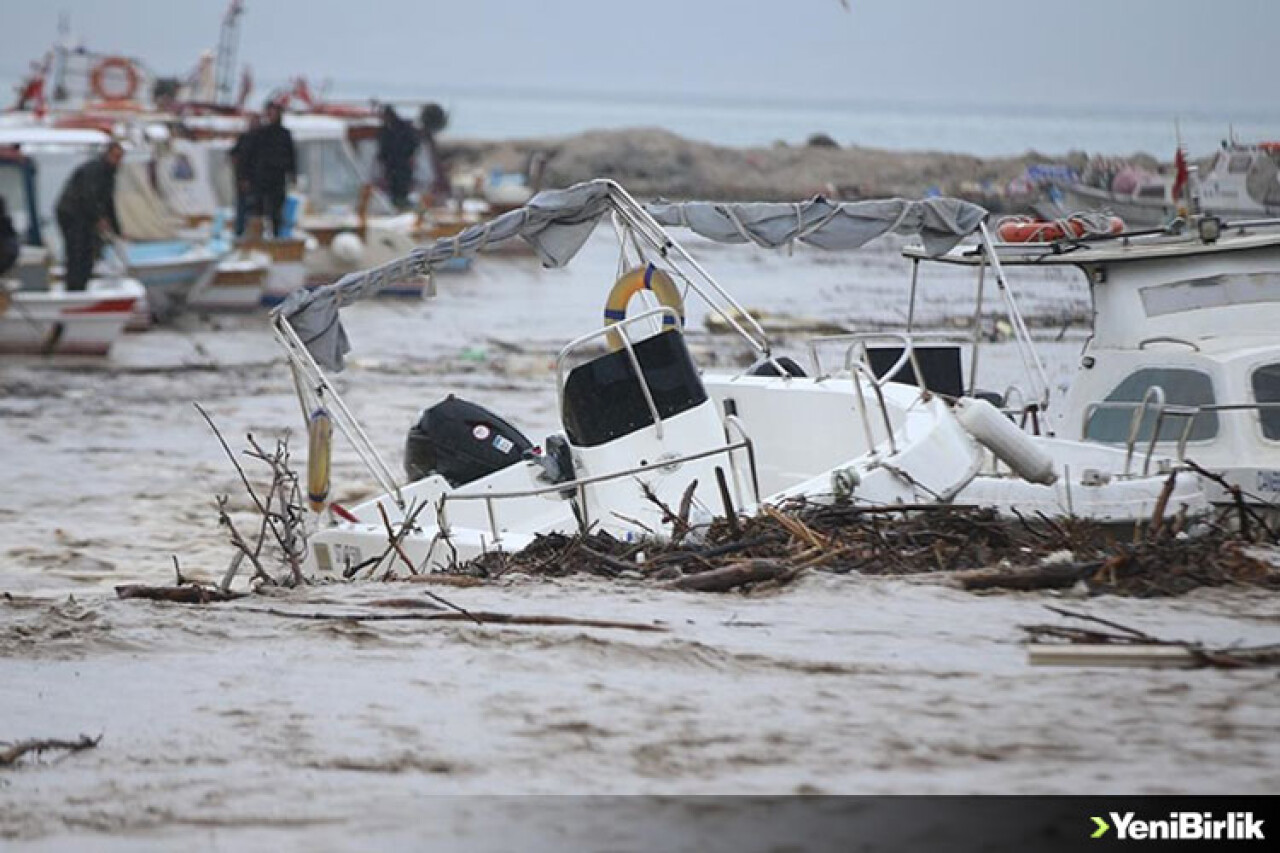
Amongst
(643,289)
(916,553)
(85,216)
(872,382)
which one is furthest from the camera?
(85,216)

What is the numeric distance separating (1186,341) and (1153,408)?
3.07 feet

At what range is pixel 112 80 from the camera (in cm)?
3638

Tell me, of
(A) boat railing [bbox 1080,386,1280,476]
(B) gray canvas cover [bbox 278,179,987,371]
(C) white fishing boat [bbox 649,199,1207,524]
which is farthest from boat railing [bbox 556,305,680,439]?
(A) boat railing [bbox 1080,386,1280,476]

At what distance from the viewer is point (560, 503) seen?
10.1 metres

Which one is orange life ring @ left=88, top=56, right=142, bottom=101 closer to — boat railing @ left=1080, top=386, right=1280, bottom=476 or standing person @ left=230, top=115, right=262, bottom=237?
standing person @ left=230, top=115, right=262, bottom=237

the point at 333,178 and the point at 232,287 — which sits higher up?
the point at 333,178

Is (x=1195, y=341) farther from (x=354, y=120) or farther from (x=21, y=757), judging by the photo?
(x=354, y=120)

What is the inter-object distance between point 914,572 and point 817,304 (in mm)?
18160

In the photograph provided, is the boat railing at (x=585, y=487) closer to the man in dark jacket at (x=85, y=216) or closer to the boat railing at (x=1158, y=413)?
the boat railing at (x=1158, y=413)

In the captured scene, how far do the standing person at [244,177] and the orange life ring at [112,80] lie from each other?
10.2 meters

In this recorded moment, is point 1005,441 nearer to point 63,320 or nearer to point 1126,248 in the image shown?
point 1126,248

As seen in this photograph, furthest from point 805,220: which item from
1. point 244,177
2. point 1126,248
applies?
point 244,177

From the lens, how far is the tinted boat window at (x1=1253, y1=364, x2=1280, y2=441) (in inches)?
376

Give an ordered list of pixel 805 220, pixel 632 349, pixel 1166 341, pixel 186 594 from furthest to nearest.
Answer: pixel 1166 341 < pixel 805 220 < pixel 632 349 < pixel 186 594
